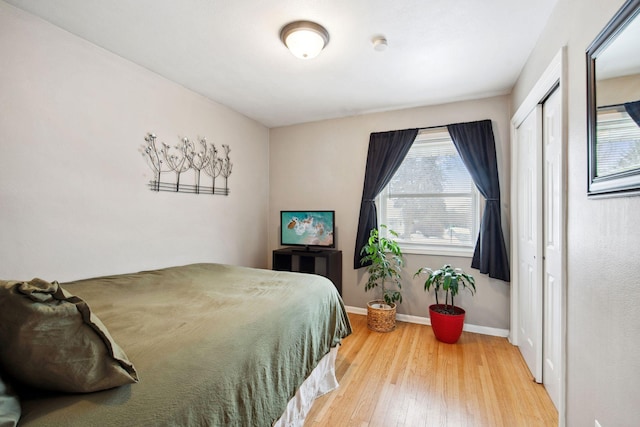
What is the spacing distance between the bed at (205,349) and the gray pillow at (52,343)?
0.02 metres

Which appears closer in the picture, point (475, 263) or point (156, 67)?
point (156, 67)

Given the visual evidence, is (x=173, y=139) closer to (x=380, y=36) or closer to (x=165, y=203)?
(x=165, y=203)

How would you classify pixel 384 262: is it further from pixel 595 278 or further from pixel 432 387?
pixel 595 278

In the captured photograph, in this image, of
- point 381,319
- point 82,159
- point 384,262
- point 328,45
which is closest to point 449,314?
point 381,319

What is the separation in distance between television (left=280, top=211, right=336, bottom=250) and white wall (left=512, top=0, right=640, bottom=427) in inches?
92.1

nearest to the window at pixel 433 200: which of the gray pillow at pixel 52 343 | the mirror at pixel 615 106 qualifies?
the mirror at pixel 615 106

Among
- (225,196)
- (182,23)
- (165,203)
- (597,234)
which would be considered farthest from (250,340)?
(225,196)

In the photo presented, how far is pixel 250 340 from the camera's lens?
1.25 meters

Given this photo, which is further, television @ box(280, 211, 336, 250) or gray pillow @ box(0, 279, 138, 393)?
television @ box(280, 211, 336, 250)

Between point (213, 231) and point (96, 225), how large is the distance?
1.15 metres

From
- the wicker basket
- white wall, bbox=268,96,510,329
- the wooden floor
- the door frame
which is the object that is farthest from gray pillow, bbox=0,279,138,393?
white wall, bbox=268,96,510,329

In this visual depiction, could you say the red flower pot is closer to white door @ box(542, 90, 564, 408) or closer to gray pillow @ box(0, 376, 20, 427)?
white door @ box(542, 90, 564, 408)

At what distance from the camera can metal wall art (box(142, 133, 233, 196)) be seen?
2.48 m

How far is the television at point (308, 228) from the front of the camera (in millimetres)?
3463
